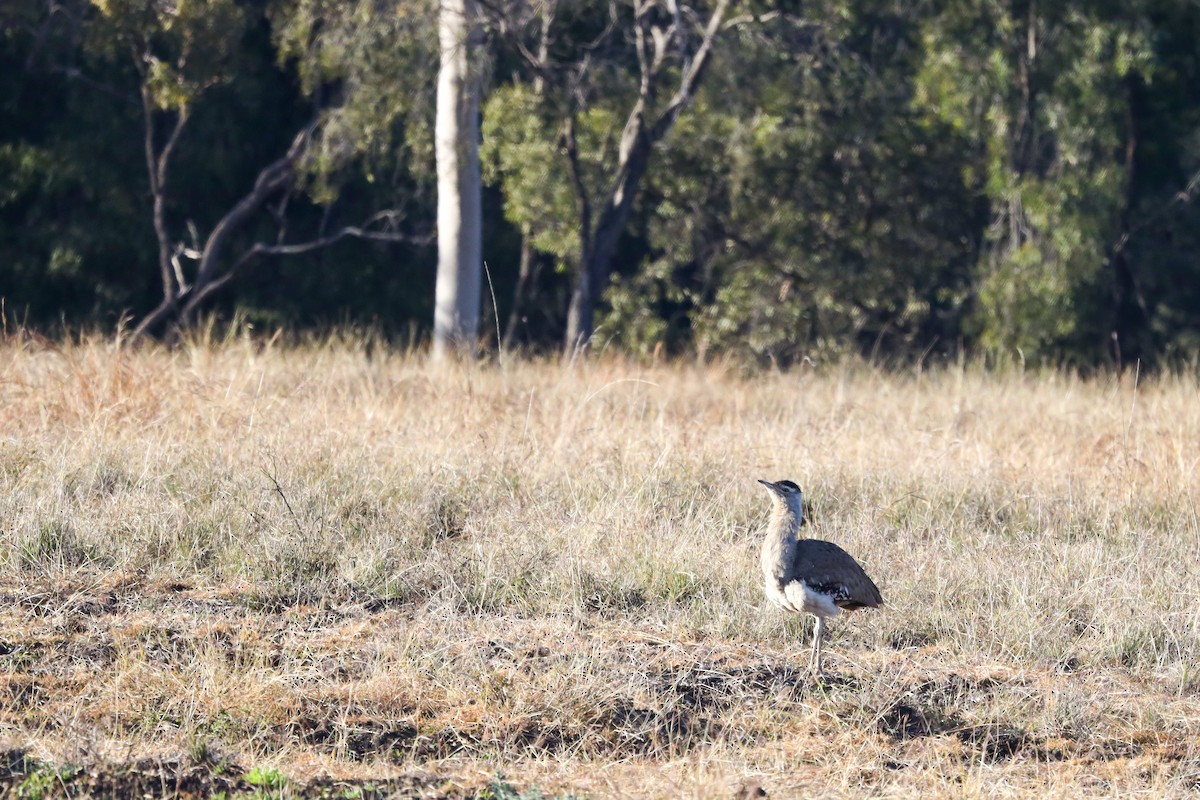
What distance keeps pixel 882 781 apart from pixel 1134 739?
3.51 feet

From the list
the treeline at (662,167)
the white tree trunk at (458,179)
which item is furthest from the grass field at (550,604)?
the treeline at (662,167)

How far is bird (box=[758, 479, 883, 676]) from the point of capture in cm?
535

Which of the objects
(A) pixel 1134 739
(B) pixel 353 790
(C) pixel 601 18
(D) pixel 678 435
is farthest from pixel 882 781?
(C) pixel 601 18

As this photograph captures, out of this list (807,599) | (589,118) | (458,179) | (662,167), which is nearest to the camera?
(807,599)

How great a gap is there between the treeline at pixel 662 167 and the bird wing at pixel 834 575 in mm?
9363

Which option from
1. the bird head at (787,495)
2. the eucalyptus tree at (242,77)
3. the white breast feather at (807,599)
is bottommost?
the white breast feather at (807,599)

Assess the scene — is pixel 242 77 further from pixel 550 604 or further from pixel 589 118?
pixel 550 604

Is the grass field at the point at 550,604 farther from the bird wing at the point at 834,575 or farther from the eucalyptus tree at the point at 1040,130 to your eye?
the eucalyptus tree at the point at 1040,130

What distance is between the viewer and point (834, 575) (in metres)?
5.38

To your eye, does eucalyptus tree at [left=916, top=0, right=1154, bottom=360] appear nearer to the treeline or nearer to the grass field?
the treeline

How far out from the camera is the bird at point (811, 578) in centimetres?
535

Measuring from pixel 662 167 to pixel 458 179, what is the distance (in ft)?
11.3

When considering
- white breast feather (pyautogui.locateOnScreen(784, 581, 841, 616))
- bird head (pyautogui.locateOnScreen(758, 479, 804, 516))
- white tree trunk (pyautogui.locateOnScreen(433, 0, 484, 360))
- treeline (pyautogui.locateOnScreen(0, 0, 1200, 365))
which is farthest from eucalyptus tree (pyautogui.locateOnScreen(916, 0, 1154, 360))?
white breast feather (pyautogui.locateOnScreen(784, 581, 841, 616))

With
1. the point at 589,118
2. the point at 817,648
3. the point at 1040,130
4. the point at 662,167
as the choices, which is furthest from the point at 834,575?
the point at 1040,130
